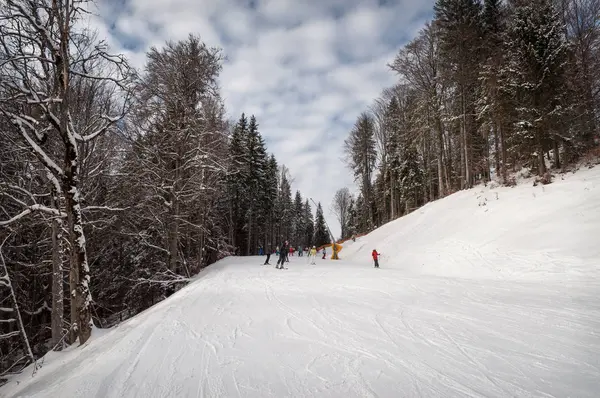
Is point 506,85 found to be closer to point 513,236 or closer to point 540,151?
point 540,151

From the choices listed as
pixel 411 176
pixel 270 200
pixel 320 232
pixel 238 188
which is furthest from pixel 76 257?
pixel 320 232

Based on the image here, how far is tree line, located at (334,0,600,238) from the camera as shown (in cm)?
1542

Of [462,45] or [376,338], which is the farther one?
[462,45]

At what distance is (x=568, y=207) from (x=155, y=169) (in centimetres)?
1803

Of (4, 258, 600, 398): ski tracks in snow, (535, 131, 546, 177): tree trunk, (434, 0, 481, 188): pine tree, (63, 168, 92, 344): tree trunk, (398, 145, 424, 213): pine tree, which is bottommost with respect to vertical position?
(4, 258, 600, 398): ski tracks in snow

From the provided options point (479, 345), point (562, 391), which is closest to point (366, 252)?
point (479, 345)

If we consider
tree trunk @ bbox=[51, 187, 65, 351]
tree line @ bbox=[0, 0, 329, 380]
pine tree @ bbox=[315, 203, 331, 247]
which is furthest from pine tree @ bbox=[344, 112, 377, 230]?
pine tree @ bbox=[315, 203, 331, 247]

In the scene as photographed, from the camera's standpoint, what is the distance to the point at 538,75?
15531mm

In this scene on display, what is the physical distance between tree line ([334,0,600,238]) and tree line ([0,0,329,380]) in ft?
53.7

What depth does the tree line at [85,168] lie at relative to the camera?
20.8 feet

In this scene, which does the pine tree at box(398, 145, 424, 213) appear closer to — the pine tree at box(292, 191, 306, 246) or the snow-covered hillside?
the snow-covered hillside

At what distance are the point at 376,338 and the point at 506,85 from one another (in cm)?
1828

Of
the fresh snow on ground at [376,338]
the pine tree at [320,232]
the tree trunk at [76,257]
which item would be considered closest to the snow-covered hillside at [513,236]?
the fresh snow on ground at [376,338]

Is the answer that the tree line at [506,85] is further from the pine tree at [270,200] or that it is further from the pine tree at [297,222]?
the pine tree at [297,222]
